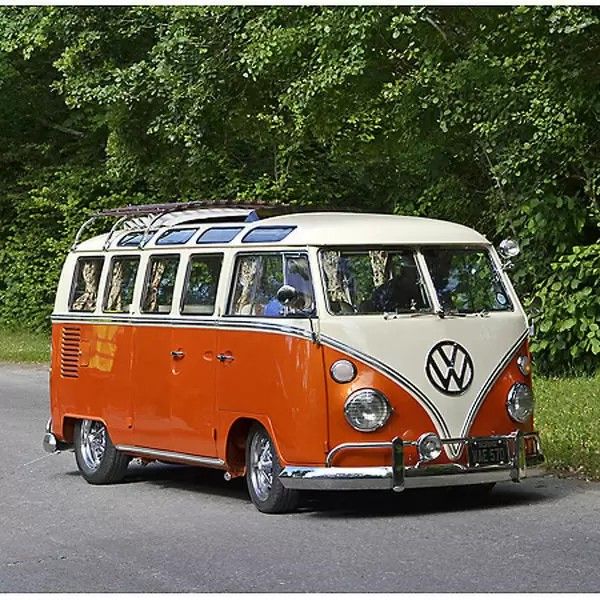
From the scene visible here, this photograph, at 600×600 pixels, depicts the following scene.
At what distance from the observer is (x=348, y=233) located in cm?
1182

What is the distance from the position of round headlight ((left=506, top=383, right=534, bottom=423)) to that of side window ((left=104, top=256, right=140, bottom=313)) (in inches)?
139

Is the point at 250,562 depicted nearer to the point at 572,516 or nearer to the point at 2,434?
the point at 572,516

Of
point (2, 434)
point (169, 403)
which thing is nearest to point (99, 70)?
point (2, 434)

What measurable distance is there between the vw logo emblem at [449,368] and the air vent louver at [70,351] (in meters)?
3.95

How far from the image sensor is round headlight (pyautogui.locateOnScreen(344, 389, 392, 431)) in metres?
11.3

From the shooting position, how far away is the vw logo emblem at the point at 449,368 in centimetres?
1149

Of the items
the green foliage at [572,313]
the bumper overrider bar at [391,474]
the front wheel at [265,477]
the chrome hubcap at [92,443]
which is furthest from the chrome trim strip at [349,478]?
the green foliage at [572,313]

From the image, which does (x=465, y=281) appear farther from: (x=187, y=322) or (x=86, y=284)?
(x=86, y=284)

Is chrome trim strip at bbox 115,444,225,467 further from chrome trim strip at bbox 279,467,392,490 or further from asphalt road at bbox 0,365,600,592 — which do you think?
chrome trim strip at bbox 279,467,392,490

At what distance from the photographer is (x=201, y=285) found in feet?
42.1

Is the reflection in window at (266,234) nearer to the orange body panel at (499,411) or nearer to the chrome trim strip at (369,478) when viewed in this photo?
the chrome trim strip at (369,478)

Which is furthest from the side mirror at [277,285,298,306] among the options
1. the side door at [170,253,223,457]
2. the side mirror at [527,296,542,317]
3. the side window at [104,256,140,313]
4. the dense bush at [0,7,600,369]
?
Answer: the side mirror at [527,296,542,317]

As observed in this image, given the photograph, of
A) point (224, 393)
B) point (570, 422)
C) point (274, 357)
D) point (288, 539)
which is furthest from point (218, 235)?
point (570, 422)

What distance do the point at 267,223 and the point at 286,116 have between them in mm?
13147
